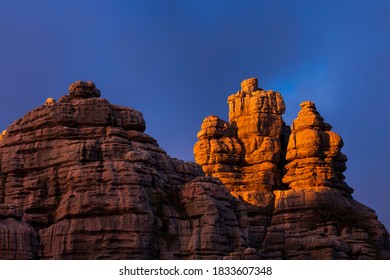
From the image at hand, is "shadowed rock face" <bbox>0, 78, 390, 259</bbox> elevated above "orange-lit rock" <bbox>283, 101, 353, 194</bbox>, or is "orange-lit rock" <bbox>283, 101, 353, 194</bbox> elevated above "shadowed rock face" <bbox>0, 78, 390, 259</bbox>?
"orange-lit rock" <bbox>283, 101, 353, 194</bbox>

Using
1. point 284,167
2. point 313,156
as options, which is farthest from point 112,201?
point 284,167

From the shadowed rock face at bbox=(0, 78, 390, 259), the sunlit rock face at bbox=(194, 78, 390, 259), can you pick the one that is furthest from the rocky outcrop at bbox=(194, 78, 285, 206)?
the shadowed rock face at bbox=(0, 78, 390, 259)

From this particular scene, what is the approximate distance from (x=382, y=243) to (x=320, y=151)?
11.2 m

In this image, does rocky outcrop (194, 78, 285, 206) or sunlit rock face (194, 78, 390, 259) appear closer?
sunlit rock face (194, 78, 390, 259)

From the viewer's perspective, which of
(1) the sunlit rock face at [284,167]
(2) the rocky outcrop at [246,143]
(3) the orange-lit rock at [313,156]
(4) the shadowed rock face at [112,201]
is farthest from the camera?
(2) the rocky outcrop at [246,143]

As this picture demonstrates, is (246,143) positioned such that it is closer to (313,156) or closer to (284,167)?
(284,167)

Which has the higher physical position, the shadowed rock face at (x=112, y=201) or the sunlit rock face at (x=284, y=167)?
the sunlit rock face at (x=284, y=167)

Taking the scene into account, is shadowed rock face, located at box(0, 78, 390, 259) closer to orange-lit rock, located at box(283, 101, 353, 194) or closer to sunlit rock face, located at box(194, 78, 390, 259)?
sunlit rock face, located at box(194, 78, 390, 259)

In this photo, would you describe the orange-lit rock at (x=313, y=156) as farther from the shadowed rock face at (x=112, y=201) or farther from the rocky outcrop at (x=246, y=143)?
the shadowed rock face at (x=112, y=201)

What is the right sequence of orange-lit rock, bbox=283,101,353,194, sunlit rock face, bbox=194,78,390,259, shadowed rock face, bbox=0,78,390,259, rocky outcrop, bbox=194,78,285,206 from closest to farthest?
shadowed rock face, bbox=0,78,390,259
sunlit rock face, bbox=194,78,390,259
orange-lit rock, bbox=283,101,353,194
rocky outcrop, bbox=194,78,285,206

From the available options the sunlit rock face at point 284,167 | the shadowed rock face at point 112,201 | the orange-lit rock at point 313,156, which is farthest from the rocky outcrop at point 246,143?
the shadowed rock face at point 112,201

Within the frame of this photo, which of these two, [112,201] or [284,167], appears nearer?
[112,201]
